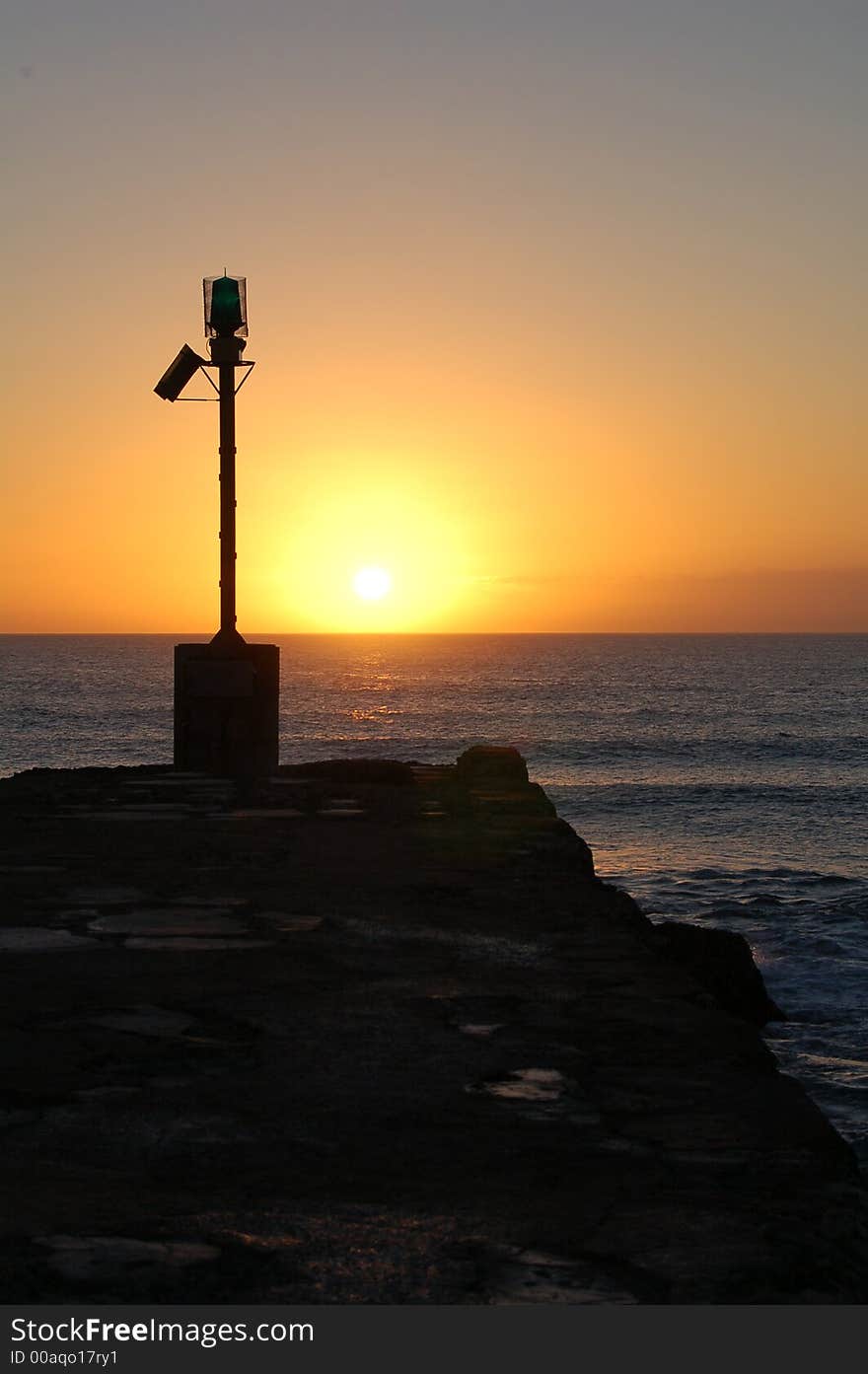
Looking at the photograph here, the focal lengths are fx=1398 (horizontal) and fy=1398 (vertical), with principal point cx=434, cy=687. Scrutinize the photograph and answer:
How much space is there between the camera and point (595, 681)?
104 m

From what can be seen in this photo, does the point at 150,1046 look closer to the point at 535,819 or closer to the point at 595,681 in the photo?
the point at 535,819

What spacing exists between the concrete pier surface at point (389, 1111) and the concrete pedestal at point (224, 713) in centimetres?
769

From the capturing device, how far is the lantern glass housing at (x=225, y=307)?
16.3 m

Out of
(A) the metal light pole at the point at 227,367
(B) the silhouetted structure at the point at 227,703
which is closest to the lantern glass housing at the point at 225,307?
(A) the metal light pole at the point at 227,367

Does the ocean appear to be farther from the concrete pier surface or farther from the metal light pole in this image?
the metal light pole

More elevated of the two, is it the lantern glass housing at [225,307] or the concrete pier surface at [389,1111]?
the lantern glass housing at [225,307]

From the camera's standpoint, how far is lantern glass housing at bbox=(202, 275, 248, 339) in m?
16.3

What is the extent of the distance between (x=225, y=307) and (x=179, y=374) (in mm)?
964

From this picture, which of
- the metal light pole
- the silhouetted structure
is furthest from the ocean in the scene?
the metal light pole

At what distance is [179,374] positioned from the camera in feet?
54.3

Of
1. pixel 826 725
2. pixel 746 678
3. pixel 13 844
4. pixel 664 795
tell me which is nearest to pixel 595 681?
pixel 746 678

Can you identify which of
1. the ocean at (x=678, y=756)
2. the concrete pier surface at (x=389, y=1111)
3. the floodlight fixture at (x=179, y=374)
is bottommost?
the ocean at (x=678, y=756)

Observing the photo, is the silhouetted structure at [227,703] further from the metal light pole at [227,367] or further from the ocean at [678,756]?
the ocean at [678,756]

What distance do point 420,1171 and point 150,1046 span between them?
139 centimetres
